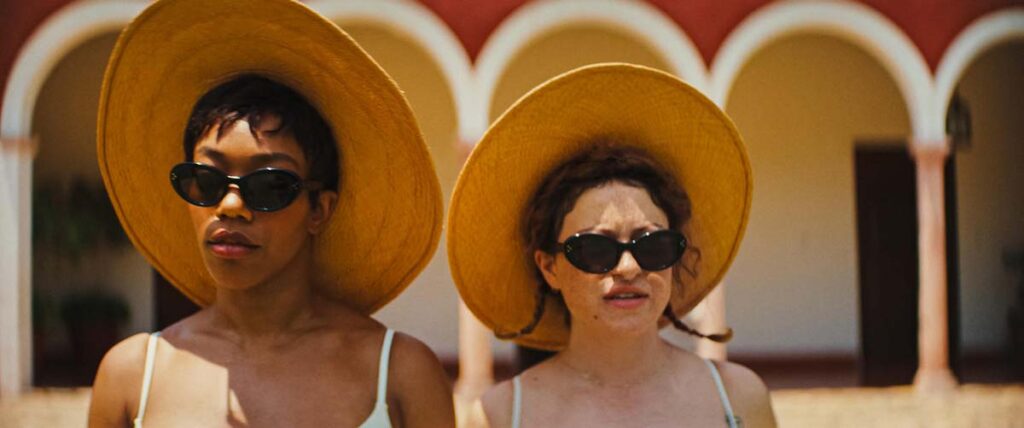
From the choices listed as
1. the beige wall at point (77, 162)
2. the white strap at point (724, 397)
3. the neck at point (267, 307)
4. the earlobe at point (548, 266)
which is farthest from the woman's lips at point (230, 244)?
the beige wall at point (77, 162)

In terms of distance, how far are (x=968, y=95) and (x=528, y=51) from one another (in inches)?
186

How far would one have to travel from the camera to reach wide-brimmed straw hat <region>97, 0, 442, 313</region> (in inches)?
81.2

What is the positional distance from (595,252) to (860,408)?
7.07 metres

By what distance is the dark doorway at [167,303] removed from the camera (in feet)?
34.3

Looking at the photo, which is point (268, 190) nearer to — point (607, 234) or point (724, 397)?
point (607, 234)

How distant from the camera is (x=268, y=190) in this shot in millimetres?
1950

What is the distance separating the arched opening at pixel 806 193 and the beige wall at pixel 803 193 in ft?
0.03

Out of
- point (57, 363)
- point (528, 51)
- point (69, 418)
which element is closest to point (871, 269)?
point (528, 51)

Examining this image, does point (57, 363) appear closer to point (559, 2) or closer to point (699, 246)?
point (559, 2)

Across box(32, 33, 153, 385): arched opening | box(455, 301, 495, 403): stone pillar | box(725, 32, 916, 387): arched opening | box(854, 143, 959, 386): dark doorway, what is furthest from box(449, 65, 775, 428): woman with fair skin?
box(854, 143, 959, 386): dark doorway

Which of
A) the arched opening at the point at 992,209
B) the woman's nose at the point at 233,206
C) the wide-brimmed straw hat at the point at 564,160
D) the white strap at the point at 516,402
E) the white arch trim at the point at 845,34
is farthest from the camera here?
the arched opening at the point at 992,209

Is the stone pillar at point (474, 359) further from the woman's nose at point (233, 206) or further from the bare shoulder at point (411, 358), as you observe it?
the woman's nose at point (233, 206)

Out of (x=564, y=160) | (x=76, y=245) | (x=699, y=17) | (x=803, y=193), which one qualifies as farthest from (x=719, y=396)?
(x=76, y=245)

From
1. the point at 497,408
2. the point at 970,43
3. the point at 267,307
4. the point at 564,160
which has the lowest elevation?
the point at 497,408
